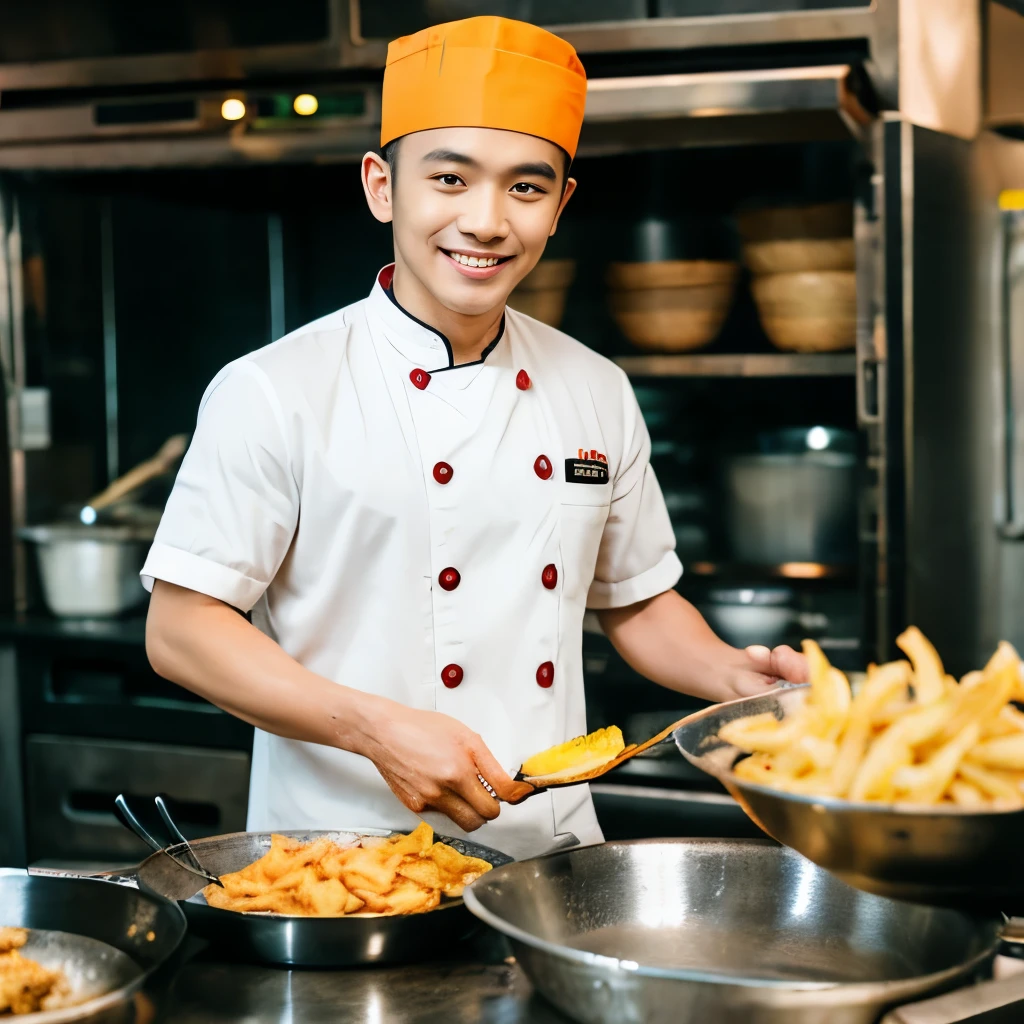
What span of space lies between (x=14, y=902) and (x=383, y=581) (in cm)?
65

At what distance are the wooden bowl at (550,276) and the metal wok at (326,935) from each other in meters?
1.84

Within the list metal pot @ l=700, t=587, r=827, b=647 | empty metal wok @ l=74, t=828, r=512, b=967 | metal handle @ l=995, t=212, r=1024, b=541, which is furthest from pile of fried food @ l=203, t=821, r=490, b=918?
metal handle @ l=995, t=212, r=1024, b=541

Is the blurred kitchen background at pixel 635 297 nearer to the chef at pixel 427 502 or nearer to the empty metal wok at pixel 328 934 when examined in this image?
the chef at pixel 427 502

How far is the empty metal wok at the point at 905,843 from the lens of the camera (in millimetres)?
899

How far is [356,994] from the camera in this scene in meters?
1.07

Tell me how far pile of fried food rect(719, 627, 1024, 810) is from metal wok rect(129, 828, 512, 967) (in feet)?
0.99

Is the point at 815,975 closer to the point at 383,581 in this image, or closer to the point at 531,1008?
the point at 531,1008

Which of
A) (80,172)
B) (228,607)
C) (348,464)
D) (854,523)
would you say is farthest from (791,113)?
(80,172)

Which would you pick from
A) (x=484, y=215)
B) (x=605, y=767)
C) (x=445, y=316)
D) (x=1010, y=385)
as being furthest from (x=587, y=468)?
(x=1010, y=385)

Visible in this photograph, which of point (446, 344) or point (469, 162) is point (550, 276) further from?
point (469, 162)

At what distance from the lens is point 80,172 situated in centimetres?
288

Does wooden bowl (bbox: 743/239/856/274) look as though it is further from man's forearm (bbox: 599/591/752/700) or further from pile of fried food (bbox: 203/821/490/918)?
pile of fried food (bbox: 203/821/490/918)

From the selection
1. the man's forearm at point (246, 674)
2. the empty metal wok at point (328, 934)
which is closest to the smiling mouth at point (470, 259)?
the man's forearm at point (246, 674)

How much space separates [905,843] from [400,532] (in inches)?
35.0
